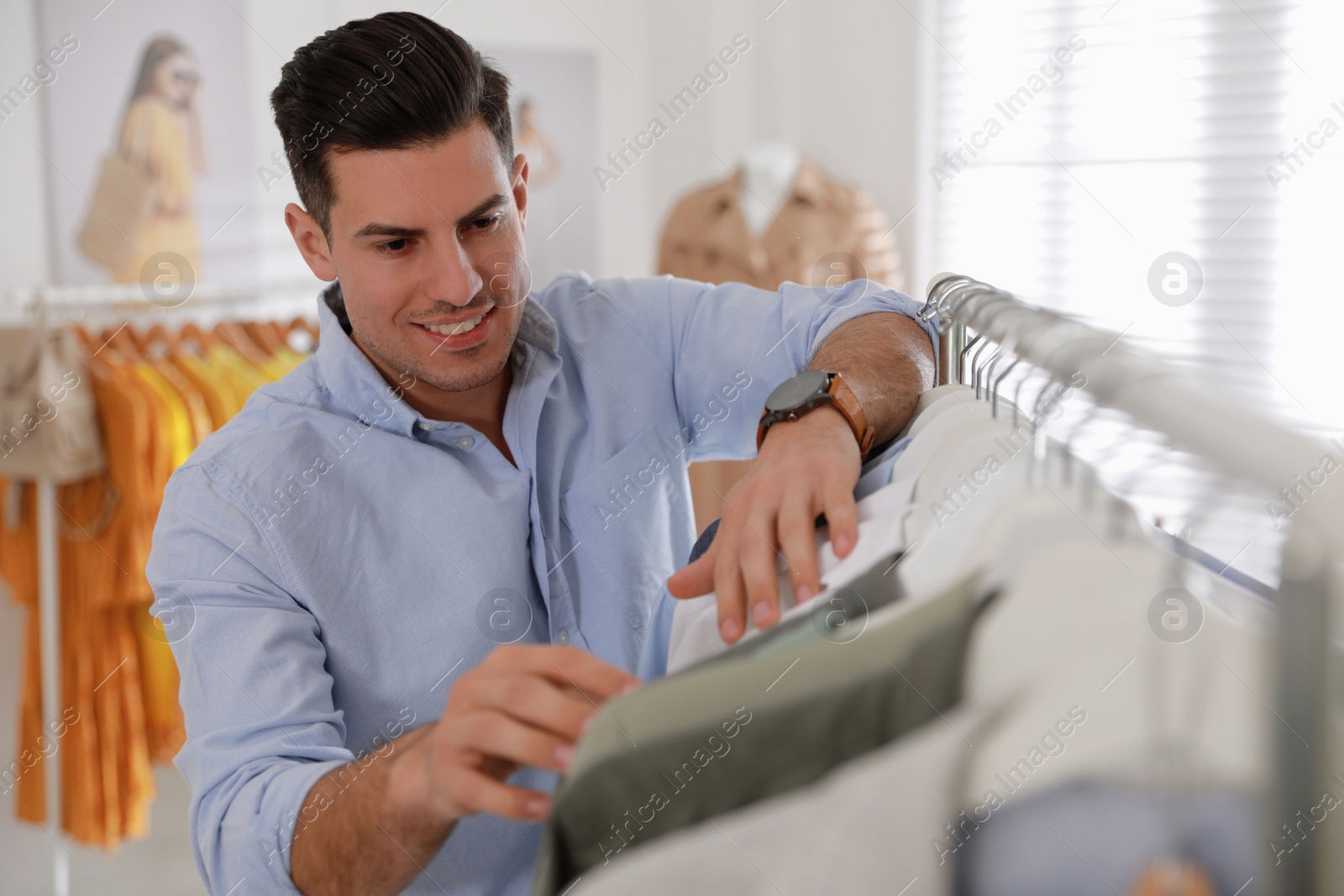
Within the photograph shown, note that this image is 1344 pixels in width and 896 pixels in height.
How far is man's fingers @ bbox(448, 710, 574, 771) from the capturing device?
0.55 meters

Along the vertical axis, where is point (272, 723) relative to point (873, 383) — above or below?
below

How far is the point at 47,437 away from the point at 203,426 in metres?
0.26

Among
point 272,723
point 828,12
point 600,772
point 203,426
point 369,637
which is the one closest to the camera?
point 600,772

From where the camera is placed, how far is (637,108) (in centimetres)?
317

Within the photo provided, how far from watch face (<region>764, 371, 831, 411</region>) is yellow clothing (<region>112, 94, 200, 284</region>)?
2.05 meters

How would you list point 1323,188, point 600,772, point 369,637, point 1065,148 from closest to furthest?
1. point 600,772
2. point 369,637
3. point 1323,188
4. point 1065,148

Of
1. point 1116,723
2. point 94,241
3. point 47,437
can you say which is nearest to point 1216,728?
point 1116,723

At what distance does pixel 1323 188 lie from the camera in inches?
74.0

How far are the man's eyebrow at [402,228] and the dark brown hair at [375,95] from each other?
7 centimetres

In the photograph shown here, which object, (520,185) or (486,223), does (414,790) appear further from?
(520,185)

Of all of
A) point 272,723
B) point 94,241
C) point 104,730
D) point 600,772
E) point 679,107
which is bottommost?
point 104,730

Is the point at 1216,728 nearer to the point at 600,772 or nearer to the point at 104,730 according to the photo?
the point at 600,772

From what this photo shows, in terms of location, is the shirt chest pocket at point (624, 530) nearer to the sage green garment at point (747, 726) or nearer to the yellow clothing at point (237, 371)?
the sage green garment at point (747, 726)

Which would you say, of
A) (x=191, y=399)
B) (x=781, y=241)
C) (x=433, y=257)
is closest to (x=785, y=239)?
(x=781, y=241)
